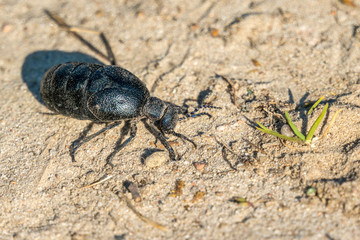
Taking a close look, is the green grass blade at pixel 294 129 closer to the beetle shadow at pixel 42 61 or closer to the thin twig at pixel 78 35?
the thin twig at pixel 78 35

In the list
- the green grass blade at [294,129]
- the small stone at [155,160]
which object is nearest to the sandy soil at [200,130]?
the small stone at [155,160]

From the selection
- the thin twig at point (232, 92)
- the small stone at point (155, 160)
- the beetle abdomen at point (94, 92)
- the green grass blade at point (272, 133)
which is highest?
the beetle abdomen at point (94, 92)

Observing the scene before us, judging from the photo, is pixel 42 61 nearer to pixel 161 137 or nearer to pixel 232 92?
pixel 161 137

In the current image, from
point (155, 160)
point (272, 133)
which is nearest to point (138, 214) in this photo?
point (155, 160)

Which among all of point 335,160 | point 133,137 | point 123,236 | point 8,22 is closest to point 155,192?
point 123,236

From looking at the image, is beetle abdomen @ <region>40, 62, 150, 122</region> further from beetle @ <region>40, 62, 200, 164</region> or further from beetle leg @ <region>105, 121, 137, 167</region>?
beetle leg @ <region>105, 121, 137, 167</region>

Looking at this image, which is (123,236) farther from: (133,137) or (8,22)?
(8,22)

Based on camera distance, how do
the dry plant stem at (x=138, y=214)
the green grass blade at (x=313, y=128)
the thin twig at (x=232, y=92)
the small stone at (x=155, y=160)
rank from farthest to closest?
the thin twig at (x=232, y=92)
the small stone at (x=155, y=160)
the green grass blade at (x=313, y=128)
the dry plant stem at (x=138, y=214)
